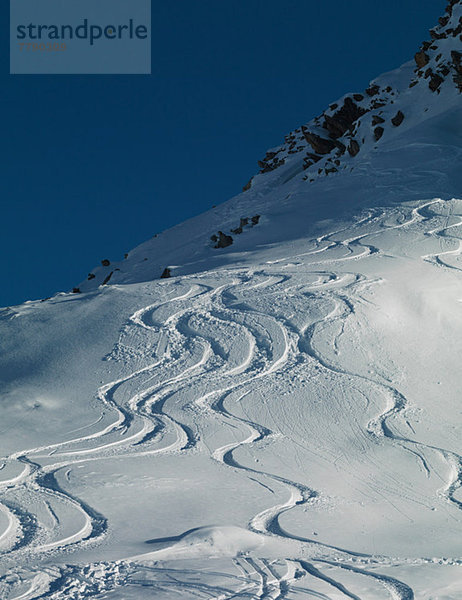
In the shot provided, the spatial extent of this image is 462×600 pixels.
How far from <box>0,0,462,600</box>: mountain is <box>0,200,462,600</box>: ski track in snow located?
0.02 m

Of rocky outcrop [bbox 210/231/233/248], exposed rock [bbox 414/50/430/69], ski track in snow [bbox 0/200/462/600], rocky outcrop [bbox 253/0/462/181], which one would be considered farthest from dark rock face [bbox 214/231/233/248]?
exposed rock [bbox 414/50/430/69]

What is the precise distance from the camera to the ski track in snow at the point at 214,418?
3.62 m

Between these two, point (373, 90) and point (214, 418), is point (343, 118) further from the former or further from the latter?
point (214, 418)

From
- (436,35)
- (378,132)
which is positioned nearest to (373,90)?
(436,35)

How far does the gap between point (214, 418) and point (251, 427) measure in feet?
1.36

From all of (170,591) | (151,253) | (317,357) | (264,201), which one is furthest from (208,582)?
(264,201)

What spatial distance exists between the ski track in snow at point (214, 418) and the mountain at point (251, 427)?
0.02m

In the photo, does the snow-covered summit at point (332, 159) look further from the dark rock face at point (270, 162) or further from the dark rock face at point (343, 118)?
the dark rock face at point (270, 162)

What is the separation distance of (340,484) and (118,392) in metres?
2.90

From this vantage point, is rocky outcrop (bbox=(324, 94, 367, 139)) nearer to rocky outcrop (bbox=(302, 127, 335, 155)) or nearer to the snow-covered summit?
the snow-covered summit

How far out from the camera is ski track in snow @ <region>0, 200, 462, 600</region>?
3617mm

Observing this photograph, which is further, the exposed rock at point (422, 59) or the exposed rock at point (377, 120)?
the exposed rock at point (422, 59)

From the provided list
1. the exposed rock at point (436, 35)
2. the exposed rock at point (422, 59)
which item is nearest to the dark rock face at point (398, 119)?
the exposed rock at point (422, 59)

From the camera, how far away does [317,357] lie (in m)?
7.61
